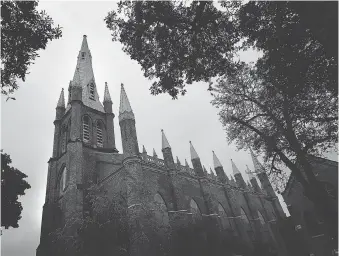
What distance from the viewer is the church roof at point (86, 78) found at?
33.3 metres

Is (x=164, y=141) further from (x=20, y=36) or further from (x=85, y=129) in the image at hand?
(x=20, y=36)

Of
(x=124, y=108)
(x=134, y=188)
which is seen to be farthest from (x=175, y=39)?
(x=124, y=108)

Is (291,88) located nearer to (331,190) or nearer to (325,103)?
(325,103)

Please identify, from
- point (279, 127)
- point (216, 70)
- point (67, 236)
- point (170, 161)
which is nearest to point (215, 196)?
point (170, 161)

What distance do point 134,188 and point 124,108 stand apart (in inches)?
354

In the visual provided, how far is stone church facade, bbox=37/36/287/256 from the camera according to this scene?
20.3 m

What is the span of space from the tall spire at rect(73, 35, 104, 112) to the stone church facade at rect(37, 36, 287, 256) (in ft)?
0.70

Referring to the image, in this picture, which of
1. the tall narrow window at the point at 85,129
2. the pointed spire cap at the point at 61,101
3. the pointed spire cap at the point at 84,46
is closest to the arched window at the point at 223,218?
the tall narrow window at the point at 85,129

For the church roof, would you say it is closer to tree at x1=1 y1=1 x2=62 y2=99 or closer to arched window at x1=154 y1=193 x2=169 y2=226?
arched window at x1=154 y1=193 x2=169 y2=226

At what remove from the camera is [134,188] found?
776 inches

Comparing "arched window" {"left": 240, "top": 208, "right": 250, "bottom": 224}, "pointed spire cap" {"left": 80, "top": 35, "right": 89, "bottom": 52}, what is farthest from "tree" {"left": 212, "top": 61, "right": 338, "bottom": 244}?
"pointed spire cap" {"left": 80, "top": 35, "right": 89, "bottom": 52}

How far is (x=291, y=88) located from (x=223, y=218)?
21688 mm

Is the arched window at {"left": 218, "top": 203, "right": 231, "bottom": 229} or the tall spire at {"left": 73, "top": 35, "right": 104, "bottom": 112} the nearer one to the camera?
the arched window at {"left": 218, "top": 203, "right": 231, "bottom": 229}

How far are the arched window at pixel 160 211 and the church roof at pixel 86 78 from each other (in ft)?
52.8
